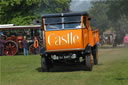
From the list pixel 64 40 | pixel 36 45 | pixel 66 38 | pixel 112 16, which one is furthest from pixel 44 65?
pixel 112 16

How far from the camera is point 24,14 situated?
47469 millimetres

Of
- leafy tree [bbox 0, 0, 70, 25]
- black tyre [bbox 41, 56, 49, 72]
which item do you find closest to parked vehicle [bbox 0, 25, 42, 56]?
leafy tree [bbox 0, 0, 70, 25]

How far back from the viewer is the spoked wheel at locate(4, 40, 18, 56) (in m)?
30.5

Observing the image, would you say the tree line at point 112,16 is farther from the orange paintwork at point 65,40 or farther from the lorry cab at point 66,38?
the orange paintwork at point 65,40

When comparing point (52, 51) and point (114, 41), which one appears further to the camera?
point (114, 41)

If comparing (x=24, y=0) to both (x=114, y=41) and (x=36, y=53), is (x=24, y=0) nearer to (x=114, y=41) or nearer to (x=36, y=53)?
(x=114, y=41)

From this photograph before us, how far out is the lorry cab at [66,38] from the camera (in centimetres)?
1462

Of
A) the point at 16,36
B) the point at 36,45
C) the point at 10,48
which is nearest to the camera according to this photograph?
the point at 36,45

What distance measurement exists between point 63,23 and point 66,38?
894 millimetres

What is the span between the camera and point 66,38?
47.9 ft

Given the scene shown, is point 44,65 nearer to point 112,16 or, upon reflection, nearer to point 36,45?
point 36,45

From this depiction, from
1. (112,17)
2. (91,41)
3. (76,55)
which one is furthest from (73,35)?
(112,17)

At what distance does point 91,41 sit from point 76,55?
5.84 feet

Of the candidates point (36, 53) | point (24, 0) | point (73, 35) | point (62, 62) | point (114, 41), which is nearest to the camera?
point (73, 35)
